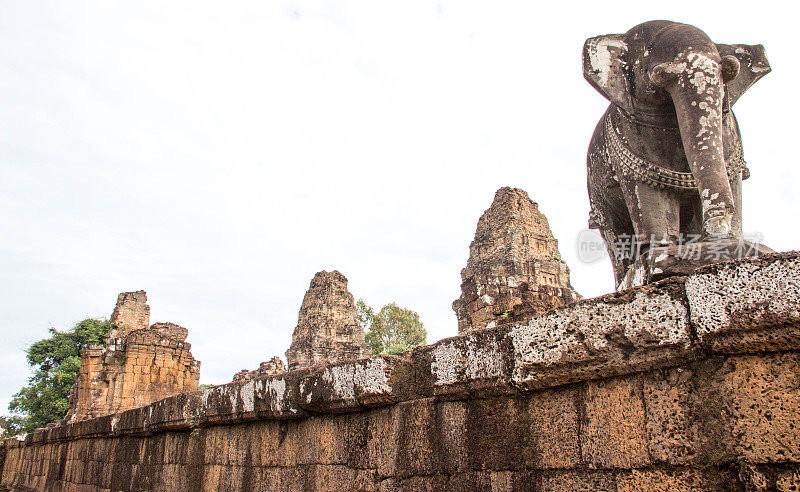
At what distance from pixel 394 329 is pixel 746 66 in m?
33.2

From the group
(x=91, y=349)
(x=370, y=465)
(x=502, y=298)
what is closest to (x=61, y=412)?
(x=91, y=349)

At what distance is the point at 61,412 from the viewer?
92.3ft

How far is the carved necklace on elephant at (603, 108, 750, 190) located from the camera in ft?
9.08

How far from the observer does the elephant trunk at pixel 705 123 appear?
2371mm

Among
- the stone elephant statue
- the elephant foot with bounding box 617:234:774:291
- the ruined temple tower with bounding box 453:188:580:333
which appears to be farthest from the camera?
the ruined temple tower with bounding box 453:188:580:333

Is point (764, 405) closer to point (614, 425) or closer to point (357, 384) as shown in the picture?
point (614, 425)

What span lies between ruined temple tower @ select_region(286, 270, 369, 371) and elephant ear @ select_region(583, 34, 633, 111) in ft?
75.0

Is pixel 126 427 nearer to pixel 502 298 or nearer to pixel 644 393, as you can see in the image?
pixel 502 298

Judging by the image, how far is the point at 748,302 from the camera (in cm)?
157

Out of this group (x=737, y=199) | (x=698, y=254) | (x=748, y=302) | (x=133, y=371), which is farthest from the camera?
(x=133, y=371)

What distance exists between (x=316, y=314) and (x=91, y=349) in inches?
478

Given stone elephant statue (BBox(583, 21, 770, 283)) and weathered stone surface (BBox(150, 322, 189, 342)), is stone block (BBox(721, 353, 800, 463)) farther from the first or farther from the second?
weathered stone surface (BBox(150, 322, 189, 342))

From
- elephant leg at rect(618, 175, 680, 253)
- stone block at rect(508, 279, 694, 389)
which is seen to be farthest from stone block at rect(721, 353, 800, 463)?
elephant leg at rect(618, 175, 680, 253)

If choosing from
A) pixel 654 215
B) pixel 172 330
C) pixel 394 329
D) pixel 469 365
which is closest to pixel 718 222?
pixel 654 215
